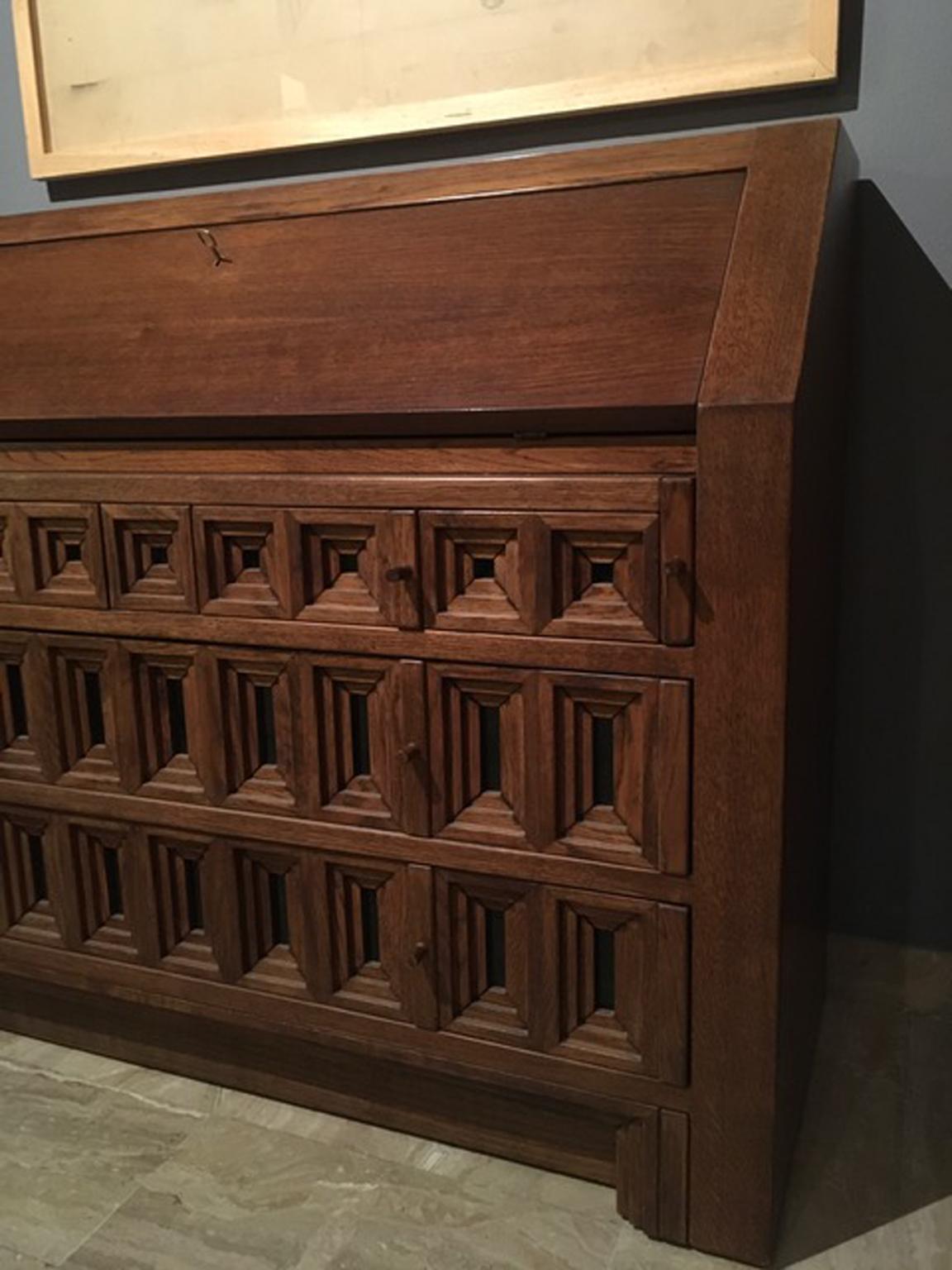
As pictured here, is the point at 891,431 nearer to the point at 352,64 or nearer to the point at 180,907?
the point at 352,64

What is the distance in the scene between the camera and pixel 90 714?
145 centimetres

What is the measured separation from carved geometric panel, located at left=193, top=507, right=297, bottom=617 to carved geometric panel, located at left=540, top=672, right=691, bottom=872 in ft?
1.04

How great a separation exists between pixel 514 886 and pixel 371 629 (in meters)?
0.31

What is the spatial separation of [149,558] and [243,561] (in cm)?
13

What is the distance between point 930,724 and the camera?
1565 mm

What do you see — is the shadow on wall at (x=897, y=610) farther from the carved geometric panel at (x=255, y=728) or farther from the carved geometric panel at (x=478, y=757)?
the carved geometric panel at (x=255, y=728)

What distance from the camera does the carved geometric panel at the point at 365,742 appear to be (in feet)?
3.97

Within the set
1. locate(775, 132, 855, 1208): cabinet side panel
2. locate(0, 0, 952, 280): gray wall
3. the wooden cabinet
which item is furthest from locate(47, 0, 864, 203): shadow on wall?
the wooden cabinet

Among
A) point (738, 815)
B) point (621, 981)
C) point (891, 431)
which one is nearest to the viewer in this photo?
point (738, 815)

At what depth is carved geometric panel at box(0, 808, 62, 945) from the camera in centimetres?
150

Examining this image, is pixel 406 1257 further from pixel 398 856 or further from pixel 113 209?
pixel 113 209

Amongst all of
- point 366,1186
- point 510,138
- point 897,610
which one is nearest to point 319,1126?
point 366,1186

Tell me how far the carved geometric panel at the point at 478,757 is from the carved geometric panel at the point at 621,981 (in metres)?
0.09

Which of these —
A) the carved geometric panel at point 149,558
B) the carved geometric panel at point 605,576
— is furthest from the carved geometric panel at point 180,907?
the carved geometric panel at point 605,576
